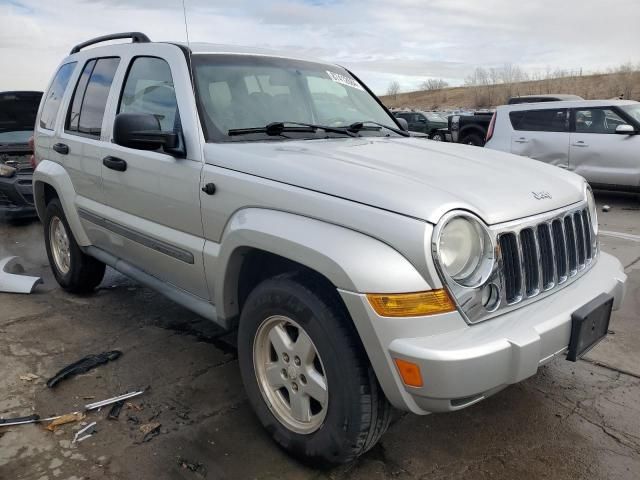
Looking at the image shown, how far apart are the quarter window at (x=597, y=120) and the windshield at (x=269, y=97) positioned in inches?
272

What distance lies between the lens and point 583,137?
9.43 metres

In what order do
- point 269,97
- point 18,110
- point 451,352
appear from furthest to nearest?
point 18,110 < point 269,97 < point 451,352

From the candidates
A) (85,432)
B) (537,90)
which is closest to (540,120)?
(85,432)

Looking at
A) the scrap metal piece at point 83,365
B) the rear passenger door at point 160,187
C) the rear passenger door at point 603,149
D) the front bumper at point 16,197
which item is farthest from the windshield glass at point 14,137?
the rear passenger door at point 603,149

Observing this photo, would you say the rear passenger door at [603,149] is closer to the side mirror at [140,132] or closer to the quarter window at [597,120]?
the quarter window at [597,120]

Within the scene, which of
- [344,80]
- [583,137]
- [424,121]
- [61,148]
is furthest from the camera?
[424,121]

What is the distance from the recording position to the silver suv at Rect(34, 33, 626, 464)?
2039 mm

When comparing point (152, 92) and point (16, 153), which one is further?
point (16, 153)

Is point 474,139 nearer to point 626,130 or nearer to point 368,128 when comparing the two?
point 626,130

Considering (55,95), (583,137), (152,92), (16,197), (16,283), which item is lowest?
(16,283)

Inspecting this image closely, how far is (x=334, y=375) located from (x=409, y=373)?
34 cm

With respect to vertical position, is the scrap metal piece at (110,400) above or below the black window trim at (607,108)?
below

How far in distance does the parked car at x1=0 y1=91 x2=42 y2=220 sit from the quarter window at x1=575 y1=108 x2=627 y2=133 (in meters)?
8.57

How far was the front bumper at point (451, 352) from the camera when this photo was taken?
77.2 inches
